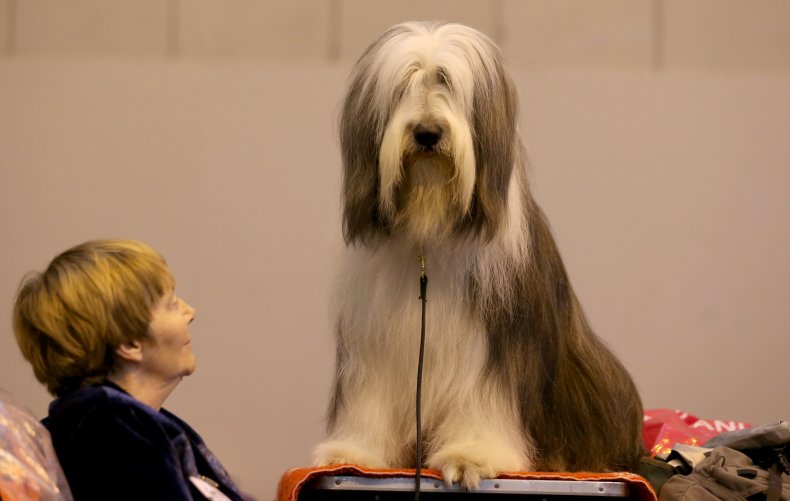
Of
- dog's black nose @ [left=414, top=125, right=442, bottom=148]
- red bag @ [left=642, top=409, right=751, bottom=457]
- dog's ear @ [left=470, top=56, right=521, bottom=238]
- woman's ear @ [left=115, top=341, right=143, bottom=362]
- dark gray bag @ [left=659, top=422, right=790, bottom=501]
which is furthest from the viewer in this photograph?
red bag @ [left=642, top=409, right=751, bottom=457]

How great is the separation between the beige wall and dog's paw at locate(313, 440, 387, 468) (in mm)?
1717

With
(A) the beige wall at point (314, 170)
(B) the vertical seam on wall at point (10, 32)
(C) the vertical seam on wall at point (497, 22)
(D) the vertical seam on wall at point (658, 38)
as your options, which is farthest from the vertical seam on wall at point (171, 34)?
(D) the vertical seam on wall at point (658, 38)

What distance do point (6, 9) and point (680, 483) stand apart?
134 inches

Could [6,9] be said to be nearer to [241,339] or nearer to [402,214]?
[241,339]

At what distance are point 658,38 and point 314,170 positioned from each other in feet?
5.28

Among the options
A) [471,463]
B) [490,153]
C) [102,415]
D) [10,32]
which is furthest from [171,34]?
[102,415]

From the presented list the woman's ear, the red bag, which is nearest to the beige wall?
the red bag

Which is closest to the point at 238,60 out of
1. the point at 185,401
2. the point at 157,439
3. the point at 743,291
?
the point at 185,401

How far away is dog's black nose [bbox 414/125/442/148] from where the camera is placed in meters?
2.91

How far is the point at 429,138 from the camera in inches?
115

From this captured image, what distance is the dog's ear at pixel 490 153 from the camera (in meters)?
3.03

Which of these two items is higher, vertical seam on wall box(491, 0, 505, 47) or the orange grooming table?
vertical seam on wall box(491, 0, 505, 47)

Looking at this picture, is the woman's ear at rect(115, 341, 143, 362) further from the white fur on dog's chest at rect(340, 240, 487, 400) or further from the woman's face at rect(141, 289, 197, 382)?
the white fur on dog's chest at rect(340, 240, 487, 400)

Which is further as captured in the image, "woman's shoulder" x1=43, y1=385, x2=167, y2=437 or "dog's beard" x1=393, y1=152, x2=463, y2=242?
"dog's beard" x1=393, y1=152, x2=463, y2=242
